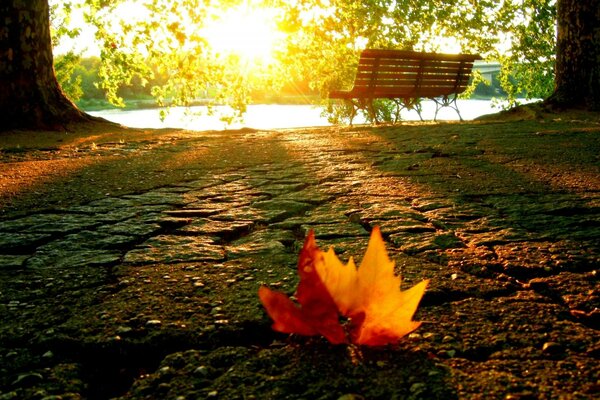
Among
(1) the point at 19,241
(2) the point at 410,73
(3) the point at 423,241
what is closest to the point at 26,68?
(1) the point at 19,241

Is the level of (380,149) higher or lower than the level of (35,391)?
higher

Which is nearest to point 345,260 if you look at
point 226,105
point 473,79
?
point 226,105

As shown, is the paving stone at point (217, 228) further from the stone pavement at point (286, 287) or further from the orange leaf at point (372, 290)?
the orange leaf at point (372, 290)

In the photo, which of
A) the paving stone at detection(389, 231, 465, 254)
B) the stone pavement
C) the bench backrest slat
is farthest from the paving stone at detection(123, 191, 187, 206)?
the bench backrest slat

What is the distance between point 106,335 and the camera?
125 cm

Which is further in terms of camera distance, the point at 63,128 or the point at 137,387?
the point at 63,128

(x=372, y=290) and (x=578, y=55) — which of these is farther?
(x=578, y=55)

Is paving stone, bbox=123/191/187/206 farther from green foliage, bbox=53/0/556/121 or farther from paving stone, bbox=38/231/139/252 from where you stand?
green foliage, bbox=53/0/556/121

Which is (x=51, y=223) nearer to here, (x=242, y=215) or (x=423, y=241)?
(x=242, y=215)

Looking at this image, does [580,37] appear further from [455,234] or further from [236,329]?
[236,329]

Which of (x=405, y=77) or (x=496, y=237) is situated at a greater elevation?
(x=405, y=77)

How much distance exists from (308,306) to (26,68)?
718cm

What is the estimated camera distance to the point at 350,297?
97 centimetres

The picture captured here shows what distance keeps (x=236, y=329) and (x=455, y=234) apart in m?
1.14
